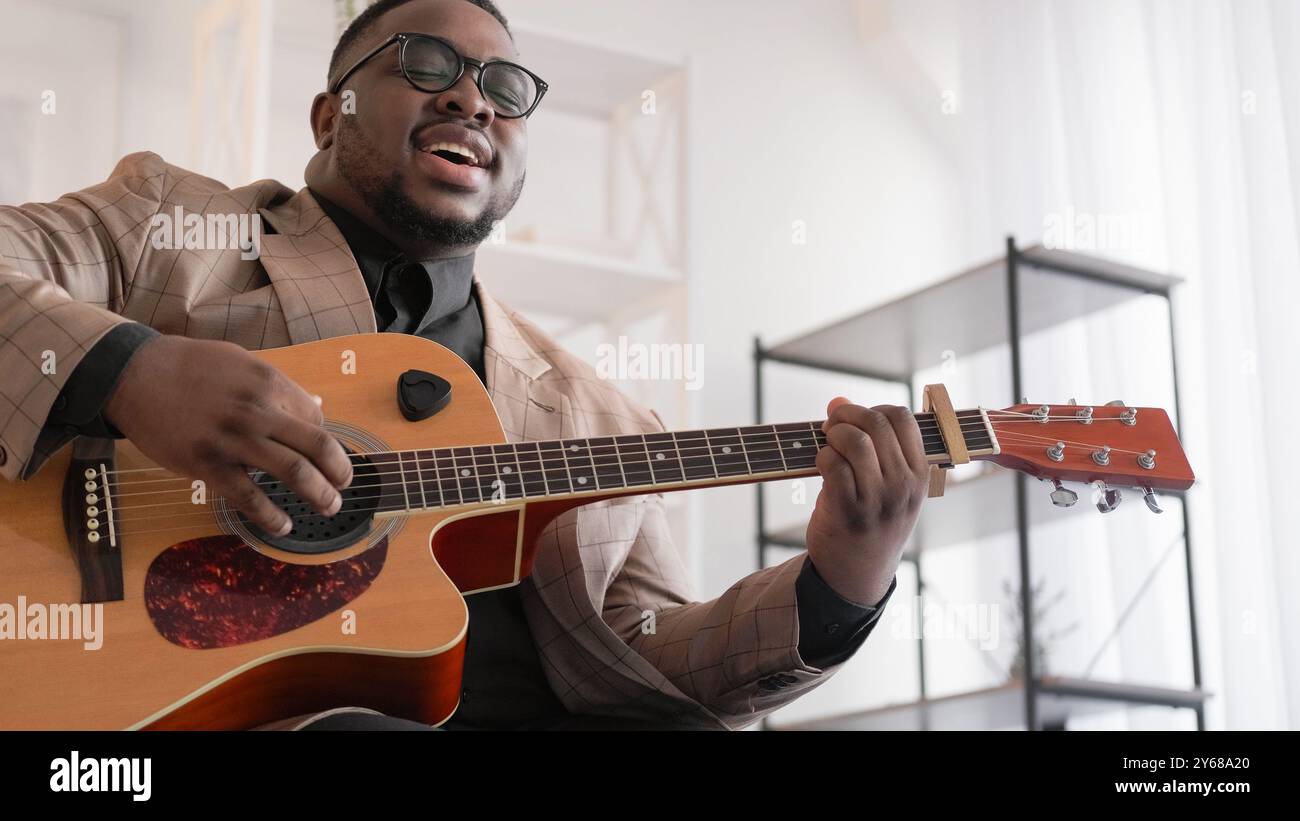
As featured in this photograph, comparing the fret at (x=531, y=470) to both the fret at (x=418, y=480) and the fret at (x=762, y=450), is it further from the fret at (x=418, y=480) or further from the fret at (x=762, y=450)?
the fret at (x=762, y=450)

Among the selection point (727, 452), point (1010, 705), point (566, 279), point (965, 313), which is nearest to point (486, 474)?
point (727, 452)

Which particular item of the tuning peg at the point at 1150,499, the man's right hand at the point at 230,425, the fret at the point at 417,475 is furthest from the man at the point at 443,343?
the tuning peg at the point at 1150,499

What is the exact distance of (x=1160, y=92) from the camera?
261 centimetres

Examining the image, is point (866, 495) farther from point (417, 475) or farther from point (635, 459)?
point (417, 475)

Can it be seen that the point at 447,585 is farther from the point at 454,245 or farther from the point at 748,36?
the point at 748,36

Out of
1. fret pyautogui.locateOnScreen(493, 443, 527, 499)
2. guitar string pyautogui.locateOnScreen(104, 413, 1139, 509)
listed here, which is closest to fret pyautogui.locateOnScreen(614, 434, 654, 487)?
guitar string pyautogui.locateOnScreen(104, 413, 1139, 509)

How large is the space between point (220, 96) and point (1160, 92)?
72.3 inches

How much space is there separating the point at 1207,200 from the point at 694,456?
5.23 ft

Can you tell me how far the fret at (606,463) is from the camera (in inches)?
47.4

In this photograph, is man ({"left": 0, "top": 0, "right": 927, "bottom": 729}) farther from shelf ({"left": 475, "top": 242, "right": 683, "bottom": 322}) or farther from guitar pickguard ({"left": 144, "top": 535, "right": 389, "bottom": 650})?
shelf ({"left": 475, "top": 242, "right": 683, "bottom": 322})

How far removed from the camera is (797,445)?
1.25 meters

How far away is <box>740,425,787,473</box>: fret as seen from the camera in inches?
48.6

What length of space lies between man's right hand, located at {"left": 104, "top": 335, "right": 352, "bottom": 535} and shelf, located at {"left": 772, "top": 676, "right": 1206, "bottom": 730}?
1.55 metres
